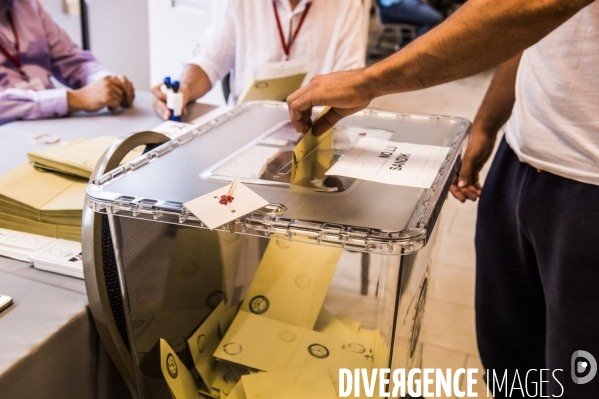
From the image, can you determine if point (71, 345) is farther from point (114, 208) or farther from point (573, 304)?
point (573, 304)

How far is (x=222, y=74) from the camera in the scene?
78.0 inches

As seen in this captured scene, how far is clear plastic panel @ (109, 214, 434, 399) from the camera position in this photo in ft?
2.48

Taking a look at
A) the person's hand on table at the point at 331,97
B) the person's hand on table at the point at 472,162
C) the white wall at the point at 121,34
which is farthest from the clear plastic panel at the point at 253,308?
the white wall at the point at 121,34

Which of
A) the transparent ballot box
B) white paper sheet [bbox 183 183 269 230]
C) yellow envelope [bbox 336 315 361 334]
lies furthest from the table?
yellow envelope [bbox 336 315 361 334]

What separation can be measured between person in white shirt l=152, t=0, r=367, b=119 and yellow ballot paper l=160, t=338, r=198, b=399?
120 centimetres

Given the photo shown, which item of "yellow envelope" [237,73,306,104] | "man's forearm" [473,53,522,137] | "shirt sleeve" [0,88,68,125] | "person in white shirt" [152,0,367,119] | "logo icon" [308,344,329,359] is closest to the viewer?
"logo icon" [308,344,329,359]

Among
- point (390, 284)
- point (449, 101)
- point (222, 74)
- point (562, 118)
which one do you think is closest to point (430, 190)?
point (390, 284)

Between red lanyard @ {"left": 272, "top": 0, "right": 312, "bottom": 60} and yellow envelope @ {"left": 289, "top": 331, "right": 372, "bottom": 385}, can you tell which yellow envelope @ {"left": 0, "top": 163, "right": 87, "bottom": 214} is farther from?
red lanyard @ {"left": 272, "top": 0, "right": 312, "bottom": 60}

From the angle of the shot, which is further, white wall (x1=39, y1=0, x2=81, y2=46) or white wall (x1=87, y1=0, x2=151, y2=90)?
white wall (x1=87, y1=0, x2=151, y2=90)

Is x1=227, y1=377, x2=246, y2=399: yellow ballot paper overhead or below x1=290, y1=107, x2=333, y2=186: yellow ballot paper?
below

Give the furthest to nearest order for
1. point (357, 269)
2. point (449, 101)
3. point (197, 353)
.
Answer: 1. point (449, 101)
2. point (357, 269)
3. point (197, 353)

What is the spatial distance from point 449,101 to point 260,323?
4074 mm

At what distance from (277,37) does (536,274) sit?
1.24 meters

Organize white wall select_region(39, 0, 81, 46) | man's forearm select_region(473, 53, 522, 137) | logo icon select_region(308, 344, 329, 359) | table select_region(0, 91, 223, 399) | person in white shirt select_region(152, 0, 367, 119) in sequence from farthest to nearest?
white wall select_region(39, 0, 81, 46) < person in white shirt select_region(152, 0, 367, 119) < man's forearm select_region(473, 53, 522, 137) < logo icon select_region(308, 344, 329, 359) < table select_region(0, 91, 223, 399)
